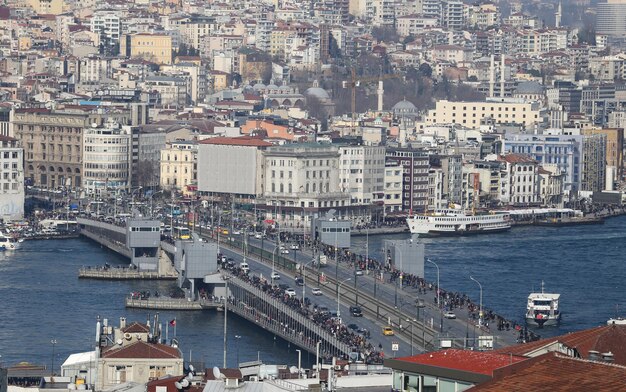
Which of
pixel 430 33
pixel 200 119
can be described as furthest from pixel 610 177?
pixel 430 33

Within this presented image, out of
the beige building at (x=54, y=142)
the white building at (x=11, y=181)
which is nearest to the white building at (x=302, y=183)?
the white building at (x=11, y=181)

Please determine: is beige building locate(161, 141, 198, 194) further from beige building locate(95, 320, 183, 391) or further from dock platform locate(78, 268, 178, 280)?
beige building locate(95, 320, 183, 391)

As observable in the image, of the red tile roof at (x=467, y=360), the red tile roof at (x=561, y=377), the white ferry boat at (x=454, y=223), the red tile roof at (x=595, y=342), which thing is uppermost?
the red tile roof at (x=561, y=377)

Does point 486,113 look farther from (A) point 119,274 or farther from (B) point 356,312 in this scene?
(B) point 356,312

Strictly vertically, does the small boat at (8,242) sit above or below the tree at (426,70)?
below

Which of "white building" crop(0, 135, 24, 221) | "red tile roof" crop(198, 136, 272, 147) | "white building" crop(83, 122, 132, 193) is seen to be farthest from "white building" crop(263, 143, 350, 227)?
"white building" crop(0, 135, 24, 221)

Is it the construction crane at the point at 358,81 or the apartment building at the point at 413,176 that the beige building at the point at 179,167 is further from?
the construction crane at the point at 358,81
